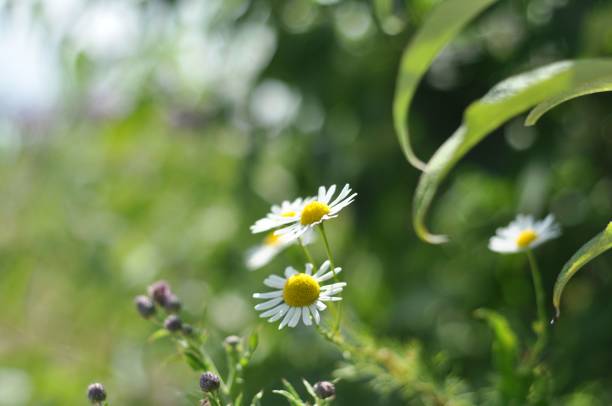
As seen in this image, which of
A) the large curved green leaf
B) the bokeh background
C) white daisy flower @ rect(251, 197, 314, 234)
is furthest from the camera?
the bokeh background

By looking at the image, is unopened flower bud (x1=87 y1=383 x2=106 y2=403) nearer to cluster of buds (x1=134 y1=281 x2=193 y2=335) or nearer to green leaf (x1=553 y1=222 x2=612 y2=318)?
cluster of buds (x1=134 y1=281 x2=193 y2=335)

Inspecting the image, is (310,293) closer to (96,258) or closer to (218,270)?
(218,270)

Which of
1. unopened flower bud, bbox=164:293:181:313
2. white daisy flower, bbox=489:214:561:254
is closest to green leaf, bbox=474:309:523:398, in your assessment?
white daisy flower, bbox=489:214:561:254

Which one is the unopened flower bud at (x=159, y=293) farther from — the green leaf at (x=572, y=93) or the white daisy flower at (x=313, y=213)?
the green leaf at (x=572, y=93)

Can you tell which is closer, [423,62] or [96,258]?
[423,62]

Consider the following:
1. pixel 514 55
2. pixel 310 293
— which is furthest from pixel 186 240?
pixel 310 293
